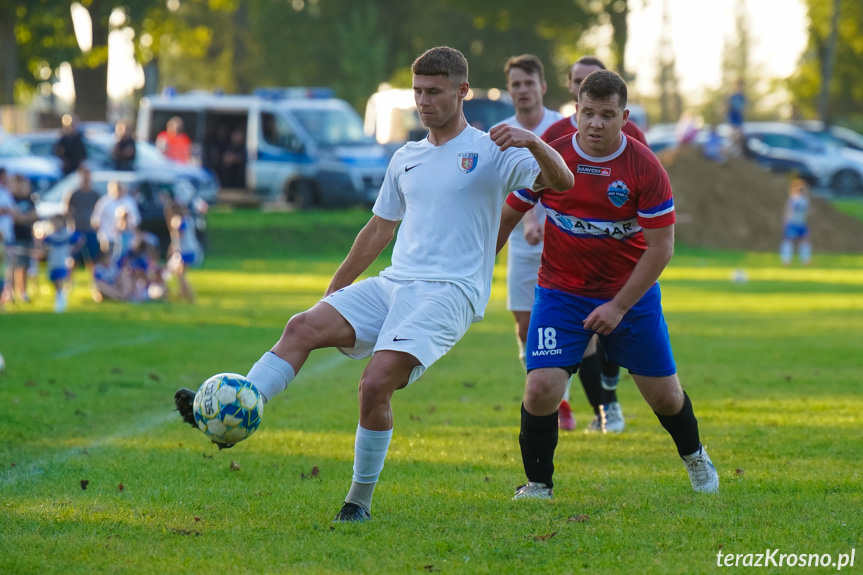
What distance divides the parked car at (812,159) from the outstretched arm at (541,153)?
38.1 metres

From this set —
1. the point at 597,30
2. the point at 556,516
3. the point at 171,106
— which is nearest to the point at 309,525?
the point at 556,516

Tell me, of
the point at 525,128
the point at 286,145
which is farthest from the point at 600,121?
the point at 286,145

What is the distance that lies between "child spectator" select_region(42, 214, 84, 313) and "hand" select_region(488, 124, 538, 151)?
43.7 ft

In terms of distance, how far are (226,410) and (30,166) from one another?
76.8ft

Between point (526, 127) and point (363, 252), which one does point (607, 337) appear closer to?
point (363, 252)

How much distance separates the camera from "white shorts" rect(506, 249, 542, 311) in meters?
8.57

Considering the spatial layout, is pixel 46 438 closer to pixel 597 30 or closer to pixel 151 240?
pixel 151 240

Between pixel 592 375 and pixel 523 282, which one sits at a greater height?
pixel 523 282

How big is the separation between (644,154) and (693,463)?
1652 mm

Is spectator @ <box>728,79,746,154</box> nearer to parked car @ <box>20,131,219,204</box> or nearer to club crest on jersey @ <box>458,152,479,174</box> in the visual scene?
parked car @ <box>20,131,219,204</box>

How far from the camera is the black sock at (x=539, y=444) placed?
629 centimetres

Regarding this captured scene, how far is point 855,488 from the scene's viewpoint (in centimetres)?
652

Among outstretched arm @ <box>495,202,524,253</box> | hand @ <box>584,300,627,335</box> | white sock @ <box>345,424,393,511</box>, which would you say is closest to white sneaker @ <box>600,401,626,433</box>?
hand @ <box>584,300,627,335</box>

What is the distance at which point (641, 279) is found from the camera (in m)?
5.99
